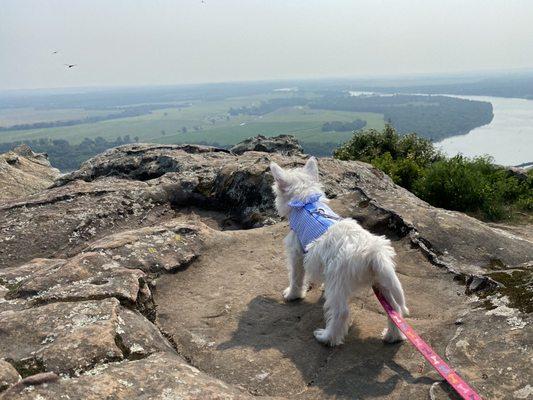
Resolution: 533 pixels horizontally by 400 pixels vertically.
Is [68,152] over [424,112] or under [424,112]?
under

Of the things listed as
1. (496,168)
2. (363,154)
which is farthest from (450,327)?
(363,154)

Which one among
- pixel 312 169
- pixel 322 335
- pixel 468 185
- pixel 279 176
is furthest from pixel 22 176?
pixel 468 185

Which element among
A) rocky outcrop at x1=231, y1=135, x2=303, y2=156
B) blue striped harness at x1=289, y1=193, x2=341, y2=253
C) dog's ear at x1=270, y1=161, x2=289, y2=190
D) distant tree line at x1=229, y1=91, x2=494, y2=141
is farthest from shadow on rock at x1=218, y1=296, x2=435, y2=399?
distant tree line at x1=229, y1=91, x2=494, y2=141

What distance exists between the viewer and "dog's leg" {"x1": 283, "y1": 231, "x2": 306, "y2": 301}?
6379 mm

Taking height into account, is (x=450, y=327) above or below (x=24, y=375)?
below

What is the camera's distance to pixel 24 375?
364 cm

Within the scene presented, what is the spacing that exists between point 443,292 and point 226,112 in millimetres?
185722

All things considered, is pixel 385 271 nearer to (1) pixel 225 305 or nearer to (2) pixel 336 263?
(2) pixel 336 263

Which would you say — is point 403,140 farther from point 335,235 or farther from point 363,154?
point 335,235

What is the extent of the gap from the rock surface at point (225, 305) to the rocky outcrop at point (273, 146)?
522cm

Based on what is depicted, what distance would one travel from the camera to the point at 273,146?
16141 mm

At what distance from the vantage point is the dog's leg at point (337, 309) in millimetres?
5090

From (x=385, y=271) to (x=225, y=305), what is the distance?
8.35ft

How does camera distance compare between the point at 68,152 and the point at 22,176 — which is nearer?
the point at 22,176
